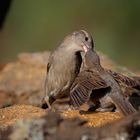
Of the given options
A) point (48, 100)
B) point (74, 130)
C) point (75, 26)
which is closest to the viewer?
point (74, 130)

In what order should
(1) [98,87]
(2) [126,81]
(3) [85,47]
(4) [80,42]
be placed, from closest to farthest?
(1) [98,87]
(2) [126,81]
(3) [85,47]
(4) [80,42]

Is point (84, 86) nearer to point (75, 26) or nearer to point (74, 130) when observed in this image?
point (74, 130)

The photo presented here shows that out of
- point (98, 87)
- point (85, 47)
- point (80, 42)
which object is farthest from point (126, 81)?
point (80, 42)

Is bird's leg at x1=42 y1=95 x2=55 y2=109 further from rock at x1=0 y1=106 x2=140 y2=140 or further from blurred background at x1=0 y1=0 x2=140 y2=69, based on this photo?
blurred background at x1=0 y1=0 x2=140 y2=69

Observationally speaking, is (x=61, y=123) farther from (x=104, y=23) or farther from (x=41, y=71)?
(x=104, y=23)

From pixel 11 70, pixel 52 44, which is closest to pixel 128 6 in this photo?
pixel 52 44

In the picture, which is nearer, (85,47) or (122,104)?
(122,104)

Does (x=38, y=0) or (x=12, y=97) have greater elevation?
(x=38, y=0)
